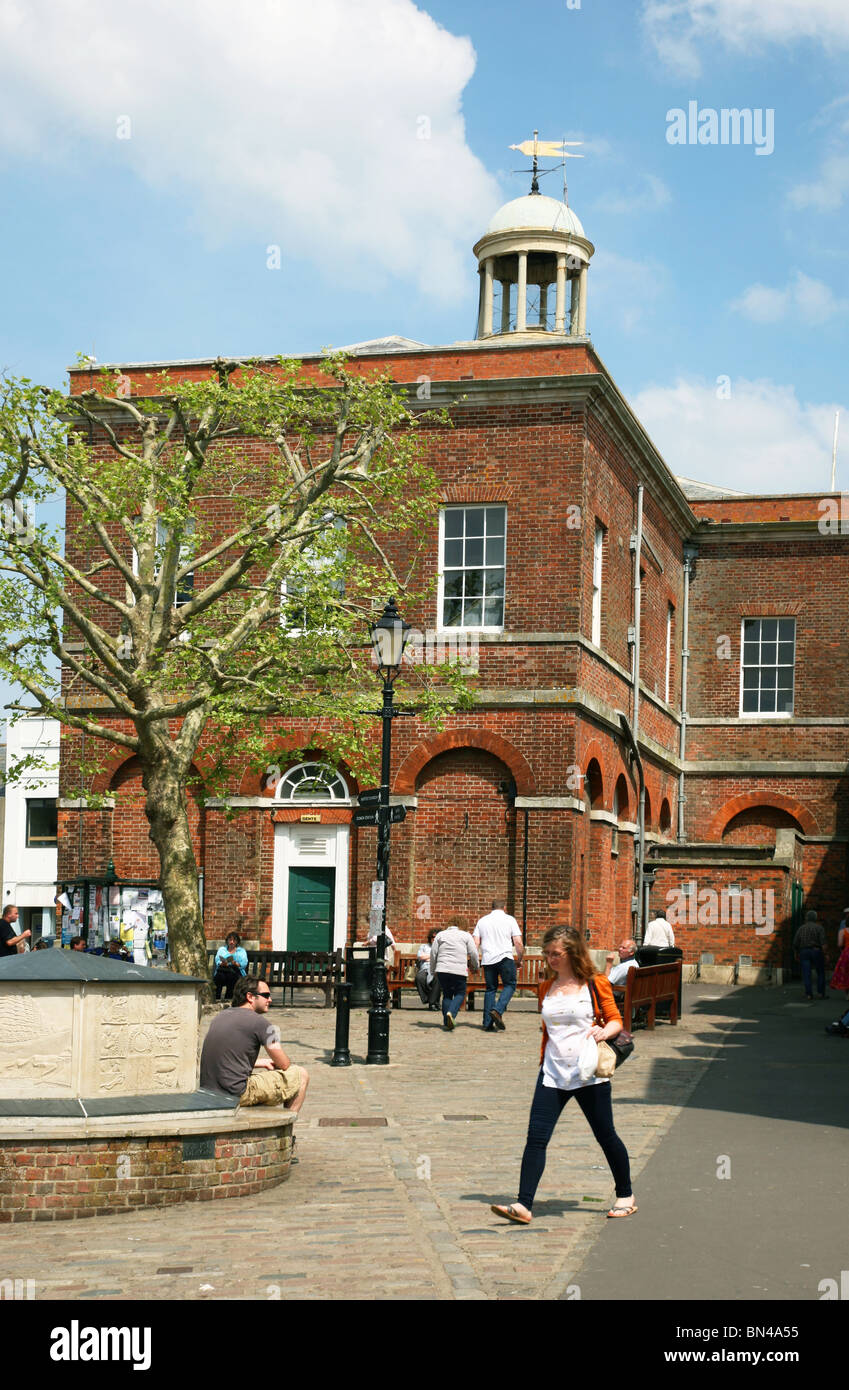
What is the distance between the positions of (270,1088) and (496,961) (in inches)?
398

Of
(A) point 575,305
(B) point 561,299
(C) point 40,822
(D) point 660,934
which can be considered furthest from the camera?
(C) point 40,822

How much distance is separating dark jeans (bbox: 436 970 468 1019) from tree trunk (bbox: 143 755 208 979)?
11.0 ft

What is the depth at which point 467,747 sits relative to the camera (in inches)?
1023

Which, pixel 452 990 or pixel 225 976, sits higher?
pixel 452 990

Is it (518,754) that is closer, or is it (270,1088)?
(270,1088)

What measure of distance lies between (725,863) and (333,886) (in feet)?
24.4

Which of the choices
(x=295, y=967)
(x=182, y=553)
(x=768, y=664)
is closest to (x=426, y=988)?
(x=295, y=967)

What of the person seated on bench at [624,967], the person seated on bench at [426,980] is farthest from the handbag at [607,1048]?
the person seated on bench at [426,980]

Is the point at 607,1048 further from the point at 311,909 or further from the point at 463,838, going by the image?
the point at 311,909

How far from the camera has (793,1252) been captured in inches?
304

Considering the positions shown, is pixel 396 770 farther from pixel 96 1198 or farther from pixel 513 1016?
pixel 96 1198

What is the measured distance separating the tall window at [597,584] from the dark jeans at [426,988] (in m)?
7.15

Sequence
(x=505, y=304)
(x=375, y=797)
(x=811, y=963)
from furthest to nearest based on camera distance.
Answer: (x=505, y=304)
(x=811, y=963)
(x=375, y=797)
